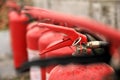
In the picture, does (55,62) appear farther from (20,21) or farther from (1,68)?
(1,68)

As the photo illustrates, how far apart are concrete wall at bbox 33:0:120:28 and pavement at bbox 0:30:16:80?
3.16 feet

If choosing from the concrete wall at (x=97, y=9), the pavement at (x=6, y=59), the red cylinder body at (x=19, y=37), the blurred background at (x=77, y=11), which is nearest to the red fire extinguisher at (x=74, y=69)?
the blurred background at (x=77, y=11)

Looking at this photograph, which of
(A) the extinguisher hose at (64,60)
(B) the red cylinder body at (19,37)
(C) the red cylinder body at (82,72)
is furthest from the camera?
(B) the red cylinder body at (19,37)

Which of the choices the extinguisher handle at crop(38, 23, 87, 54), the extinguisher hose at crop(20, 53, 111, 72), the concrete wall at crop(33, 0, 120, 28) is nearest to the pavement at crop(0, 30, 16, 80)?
the concrete wall at crop(33, 0, 120, 28)

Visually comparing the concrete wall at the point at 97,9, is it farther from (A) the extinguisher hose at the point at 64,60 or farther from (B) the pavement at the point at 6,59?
(A) the extinguisher hose at the point at 64,60

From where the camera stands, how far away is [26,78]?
4094 millimetres

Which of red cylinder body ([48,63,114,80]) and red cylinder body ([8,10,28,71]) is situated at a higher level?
red cylinder body ([48,63,114,80])

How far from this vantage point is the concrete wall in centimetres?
355

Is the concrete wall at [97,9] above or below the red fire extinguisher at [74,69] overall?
below

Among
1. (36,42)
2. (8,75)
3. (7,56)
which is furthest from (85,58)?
(7,56)

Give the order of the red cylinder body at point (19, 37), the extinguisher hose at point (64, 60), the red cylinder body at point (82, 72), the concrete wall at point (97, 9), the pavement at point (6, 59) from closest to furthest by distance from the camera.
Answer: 1. the extinguisher hose at point (64, 60)
2. the red cylinder body at point (82, 72)
3. the concrete wall at point (97, 9)
4. the red cylinder body at point (19, 37)
5. the pavement at point (6, 59)

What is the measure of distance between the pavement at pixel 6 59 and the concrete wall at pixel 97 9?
963 millimetres

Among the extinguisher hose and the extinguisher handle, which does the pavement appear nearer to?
the extinguisher handle

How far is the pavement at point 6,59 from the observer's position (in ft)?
14.7
